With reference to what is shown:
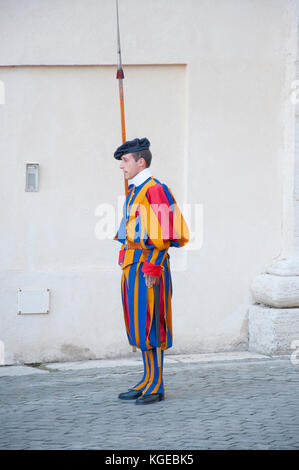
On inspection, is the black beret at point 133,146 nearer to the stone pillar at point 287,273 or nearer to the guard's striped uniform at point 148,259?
the guard's striped uniform at point 148,259

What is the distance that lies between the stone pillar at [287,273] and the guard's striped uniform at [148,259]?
1.61m

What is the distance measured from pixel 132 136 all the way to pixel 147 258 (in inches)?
80.8

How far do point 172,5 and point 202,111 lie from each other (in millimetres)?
918

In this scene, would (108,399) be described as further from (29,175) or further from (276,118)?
(276,118)

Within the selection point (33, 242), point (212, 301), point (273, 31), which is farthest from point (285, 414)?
point (273, 31)

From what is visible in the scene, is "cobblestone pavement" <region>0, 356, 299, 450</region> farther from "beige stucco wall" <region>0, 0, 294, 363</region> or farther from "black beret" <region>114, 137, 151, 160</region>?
"black beret" <region>114, 137, 151, 160</region>

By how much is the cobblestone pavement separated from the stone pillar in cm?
27

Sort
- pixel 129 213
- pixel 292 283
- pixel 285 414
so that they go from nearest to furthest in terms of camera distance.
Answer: pixel 285 414 → pixel 129 213 → pixel 292 283

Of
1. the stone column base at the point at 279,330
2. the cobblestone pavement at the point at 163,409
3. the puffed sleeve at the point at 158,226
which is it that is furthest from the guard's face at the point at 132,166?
the stone column base at the point at 279,330

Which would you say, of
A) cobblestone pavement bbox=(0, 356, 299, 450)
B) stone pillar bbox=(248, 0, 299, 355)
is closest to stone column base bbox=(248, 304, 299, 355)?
stone pillar bbox=(248, 0, 299, 355)

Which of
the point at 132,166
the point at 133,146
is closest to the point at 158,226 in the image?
the point at 132,166

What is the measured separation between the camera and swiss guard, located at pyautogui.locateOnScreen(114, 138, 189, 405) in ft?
17.0

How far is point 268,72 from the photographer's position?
6988 millimetres

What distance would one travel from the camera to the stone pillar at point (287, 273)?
668 centimetres
